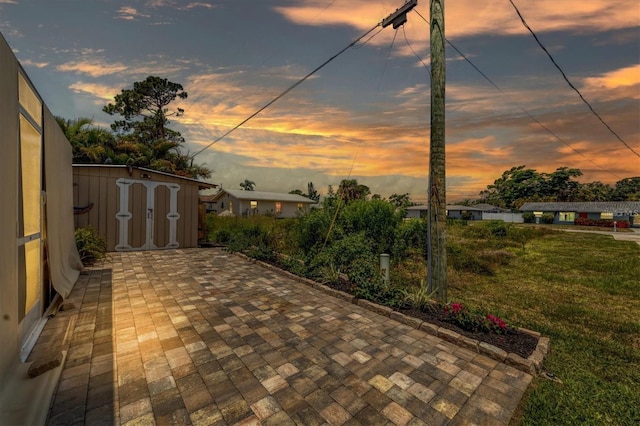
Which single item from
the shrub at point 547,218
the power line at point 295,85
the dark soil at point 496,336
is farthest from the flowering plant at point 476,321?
the shrub at point 547,218

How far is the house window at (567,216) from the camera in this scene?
38219mm

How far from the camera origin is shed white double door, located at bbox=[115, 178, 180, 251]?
8375 millimetres

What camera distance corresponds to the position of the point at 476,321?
3.30m

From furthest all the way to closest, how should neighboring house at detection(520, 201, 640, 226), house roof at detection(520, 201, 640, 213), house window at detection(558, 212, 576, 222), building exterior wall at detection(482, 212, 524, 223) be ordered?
building exterior wall at detection(482, 212, 524, 223)
house window at detection(558, 212, 576, 222)
house roof at detection(520, 201, 640, 213)
neighboring house at detection(520, 201, 640, 226)

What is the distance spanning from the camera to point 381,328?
11.2 ft

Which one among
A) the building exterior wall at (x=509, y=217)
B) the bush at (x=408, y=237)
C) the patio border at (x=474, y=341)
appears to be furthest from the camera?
the building exterior wall at (x=509, y=217)

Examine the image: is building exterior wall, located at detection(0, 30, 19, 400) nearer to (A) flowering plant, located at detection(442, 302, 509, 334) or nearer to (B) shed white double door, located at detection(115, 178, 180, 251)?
(A) flowering plant, located at detection(442, 302, 509, 334)

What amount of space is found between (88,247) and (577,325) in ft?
33.8

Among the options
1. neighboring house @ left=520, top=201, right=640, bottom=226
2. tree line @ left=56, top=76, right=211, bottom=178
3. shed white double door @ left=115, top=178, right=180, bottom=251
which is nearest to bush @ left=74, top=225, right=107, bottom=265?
shed white double door @ left=115, top=178, right=180, bottom=251

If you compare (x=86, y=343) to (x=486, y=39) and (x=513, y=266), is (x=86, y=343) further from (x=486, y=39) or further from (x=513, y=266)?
(x=513, y=266)

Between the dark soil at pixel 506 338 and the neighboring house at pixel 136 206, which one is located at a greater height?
the neighboring house at pixel 136 206

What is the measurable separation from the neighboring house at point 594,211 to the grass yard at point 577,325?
39.7m

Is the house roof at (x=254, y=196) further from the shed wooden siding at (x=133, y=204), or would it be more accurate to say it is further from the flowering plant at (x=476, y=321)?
the flowering plant at (x=476, y=321)

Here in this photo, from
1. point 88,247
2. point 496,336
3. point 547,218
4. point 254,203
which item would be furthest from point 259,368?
point 547,218
